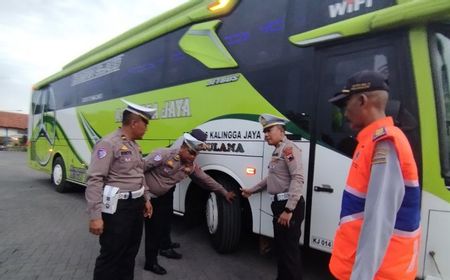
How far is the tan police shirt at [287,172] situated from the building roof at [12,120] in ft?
211

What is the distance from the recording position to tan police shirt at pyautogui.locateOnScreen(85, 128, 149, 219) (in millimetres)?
3080

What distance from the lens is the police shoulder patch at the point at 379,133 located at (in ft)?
5.26

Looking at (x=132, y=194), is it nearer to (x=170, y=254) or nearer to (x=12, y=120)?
(x=170, y=254)

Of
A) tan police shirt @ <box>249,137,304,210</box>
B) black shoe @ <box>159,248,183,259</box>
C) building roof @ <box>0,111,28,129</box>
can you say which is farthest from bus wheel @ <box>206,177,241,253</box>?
building roof @ <box>0,111,28,129</box>

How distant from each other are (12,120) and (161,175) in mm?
64414

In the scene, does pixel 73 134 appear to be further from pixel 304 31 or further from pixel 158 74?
pixel 304 31

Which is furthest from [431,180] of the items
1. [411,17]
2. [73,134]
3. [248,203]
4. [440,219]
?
[73,134]

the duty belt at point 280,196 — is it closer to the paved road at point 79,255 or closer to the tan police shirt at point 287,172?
the tan police shirt at point 287,172

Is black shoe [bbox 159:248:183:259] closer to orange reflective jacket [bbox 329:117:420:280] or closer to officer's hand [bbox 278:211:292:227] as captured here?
officer's hand [bbox 278:211:292:227]

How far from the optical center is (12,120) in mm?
59375

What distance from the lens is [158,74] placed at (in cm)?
598

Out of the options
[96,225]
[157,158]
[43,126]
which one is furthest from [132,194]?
[43,126]

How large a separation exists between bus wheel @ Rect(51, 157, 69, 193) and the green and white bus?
141 inches

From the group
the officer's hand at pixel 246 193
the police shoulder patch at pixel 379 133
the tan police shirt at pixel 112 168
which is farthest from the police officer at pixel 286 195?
the police shoulder patch at pixel 379 133
